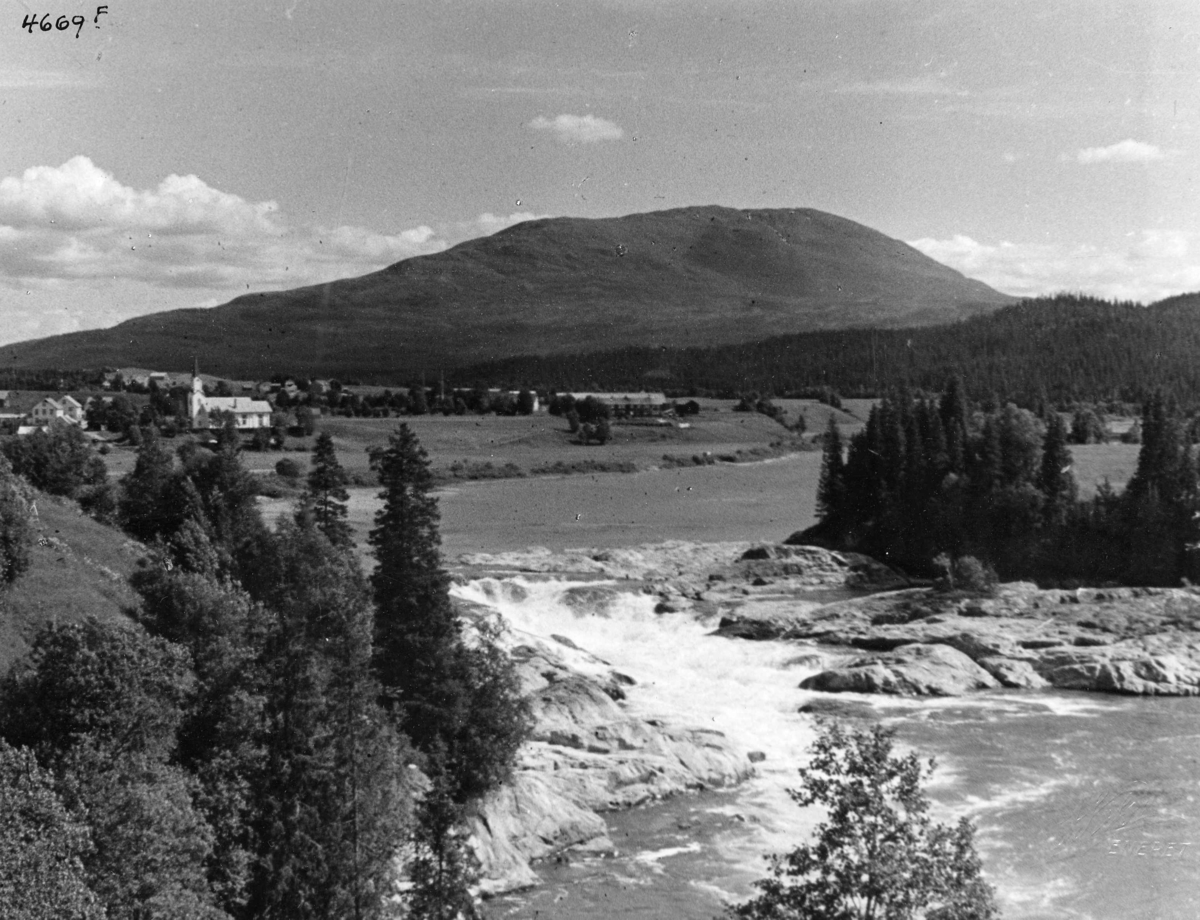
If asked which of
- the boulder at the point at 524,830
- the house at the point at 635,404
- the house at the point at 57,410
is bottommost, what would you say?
the boulder at the point at 524,830

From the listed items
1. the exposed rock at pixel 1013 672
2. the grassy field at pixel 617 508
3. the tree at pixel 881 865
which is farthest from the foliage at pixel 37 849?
the grassy field at pixel 617 508

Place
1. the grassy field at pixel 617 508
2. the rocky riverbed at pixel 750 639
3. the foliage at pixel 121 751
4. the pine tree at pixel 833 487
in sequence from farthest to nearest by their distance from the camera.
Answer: the pine tree at pixel 833 487 < the grassy field at pixel 617 508 < the rocky riverbed at pixel 750 639 < the foliage at pixel 121 751

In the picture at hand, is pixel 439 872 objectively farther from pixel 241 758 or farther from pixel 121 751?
pixel 121 751

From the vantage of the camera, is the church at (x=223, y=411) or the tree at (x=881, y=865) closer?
the tree at (x=881, y=865)

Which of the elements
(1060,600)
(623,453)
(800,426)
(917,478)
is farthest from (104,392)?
(1060,600)

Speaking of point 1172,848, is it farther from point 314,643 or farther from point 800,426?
point 800,426

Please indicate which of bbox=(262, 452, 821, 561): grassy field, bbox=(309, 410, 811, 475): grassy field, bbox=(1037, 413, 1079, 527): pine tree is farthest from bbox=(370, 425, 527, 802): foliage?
bbox=(309, 410, 811, 475): grassy field

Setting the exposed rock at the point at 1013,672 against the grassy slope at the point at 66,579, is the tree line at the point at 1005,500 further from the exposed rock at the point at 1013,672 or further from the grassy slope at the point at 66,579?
the grassy slope at the point at 66,579

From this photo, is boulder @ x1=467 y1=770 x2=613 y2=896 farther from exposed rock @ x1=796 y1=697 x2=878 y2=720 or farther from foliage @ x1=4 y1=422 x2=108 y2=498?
foliage @ x1=4 y1=422 x2=108 y2=498
